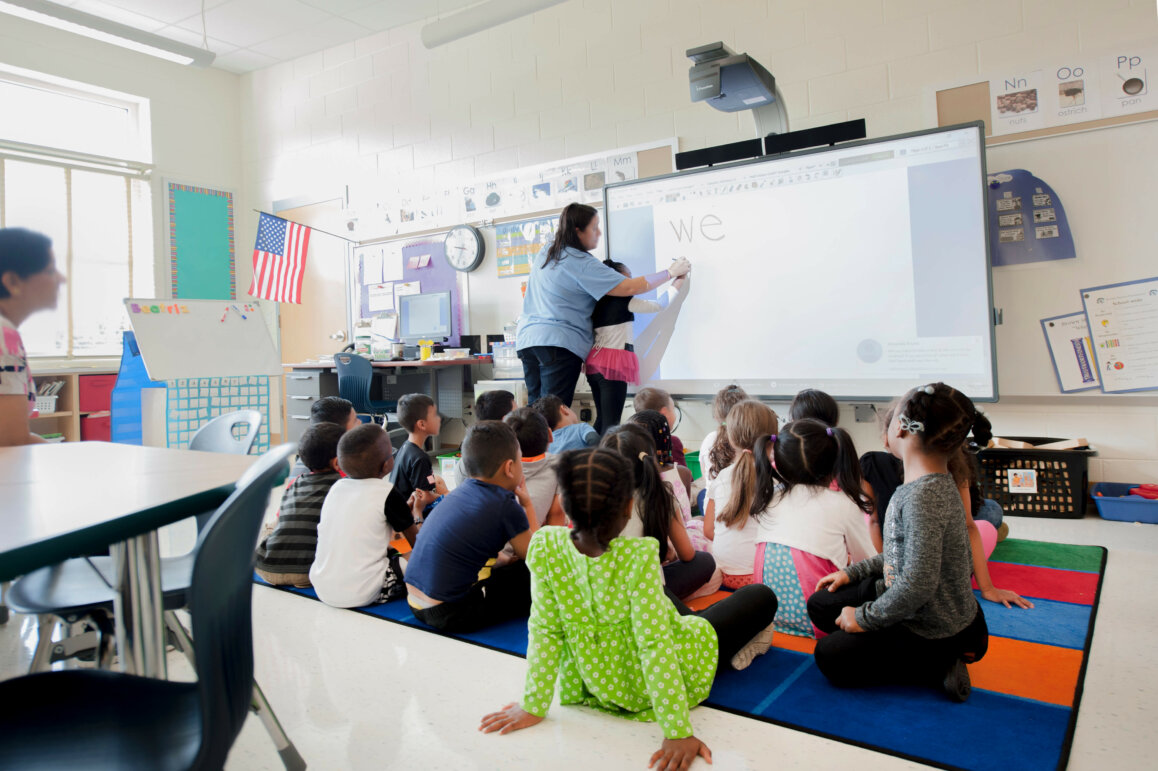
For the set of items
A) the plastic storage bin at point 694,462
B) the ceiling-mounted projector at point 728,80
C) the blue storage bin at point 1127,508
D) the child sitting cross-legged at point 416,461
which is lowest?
the blue storage bin at point 1127,508

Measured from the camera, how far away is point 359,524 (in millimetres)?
2201

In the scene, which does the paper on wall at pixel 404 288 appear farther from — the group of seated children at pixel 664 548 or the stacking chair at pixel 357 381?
the group of seated children at pixel 664 548

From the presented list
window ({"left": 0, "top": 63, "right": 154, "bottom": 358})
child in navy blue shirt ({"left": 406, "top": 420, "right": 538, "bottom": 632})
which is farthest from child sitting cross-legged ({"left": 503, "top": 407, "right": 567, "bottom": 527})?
window ({"left": 0, "top": 63, "right": 154, "bottom": 358})

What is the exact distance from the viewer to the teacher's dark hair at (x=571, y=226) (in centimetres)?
359

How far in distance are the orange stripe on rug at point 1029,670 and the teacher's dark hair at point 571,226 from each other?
8.17 ft

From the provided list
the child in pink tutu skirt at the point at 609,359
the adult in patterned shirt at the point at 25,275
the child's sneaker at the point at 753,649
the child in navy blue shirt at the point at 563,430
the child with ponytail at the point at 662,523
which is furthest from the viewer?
the child in pink tutu skirt at the point at 609,359

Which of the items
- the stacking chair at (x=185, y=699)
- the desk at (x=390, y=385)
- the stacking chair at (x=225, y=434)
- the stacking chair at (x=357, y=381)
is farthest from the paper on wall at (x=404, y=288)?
the stacking chair at (x=185, y=699)

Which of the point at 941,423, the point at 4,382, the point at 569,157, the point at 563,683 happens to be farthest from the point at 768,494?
the point at 569,157

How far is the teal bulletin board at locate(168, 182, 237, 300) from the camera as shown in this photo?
247 inches

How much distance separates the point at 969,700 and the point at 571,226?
2.67 m

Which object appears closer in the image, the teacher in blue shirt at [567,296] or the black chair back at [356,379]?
the teacher in blue shirt at [567,296]

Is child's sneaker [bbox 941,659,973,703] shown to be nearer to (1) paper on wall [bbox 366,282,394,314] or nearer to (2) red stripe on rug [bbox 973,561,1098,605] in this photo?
(2) red stripe on rug [bbox 973,561,1098,605]

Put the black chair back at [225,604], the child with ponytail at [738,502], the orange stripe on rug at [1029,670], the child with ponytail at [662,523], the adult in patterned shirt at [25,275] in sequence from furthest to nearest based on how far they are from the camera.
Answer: the child with ponytail at [738,502] < the child with ponytail at [662,523] < the orange stripe on rug at [1029,670] < the adult in patterned shirt at [25,275] < the black chair back at [225,604]

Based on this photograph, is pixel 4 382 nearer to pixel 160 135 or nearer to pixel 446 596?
pixel 446 596
